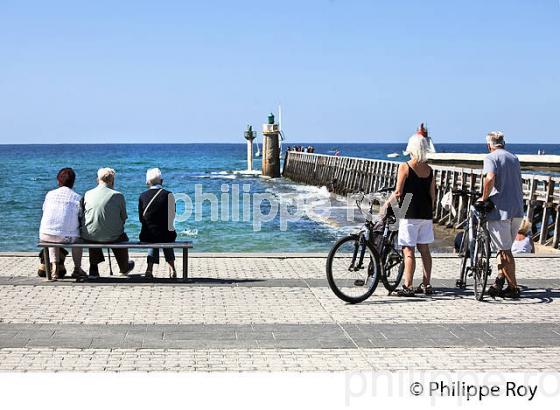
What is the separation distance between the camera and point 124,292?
9945 mm

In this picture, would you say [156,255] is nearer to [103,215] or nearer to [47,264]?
[103,215]

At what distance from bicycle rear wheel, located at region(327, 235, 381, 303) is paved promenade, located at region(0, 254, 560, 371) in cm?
16

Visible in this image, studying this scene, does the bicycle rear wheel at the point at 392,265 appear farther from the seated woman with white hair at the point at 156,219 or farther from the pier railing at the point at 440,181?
the seated woman with white hair at the point at 156,219

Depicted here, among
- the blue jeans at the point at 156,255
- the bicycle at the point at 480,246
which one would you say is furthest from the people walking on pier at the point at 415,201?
the blue jeans at the point at 156,255

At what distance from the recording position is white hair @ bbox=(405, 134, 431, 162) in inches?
377

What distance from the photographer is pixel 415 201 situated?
976 cm

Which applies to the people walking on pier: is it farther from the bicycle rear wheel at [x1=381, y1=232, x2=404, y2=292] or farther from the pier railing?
the pier railing

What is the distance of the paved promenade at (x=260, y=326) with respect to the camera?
6785 mm

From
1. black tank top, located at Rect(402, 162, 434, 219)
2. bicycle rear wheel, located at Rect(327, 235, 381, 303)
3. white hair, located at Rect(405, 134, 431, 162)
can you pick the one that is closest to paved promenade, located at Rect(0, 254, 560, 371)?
bicycle rear wheel, located at Rect(327, 235, 381, 303)

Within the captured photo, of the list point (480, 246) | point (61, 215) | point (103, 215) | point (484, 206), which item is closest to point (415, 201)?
point (484, 206)

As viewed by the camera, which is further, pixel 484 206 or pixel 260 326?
pixel 484 206

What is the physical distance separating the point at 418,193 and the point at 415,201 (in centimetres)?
10

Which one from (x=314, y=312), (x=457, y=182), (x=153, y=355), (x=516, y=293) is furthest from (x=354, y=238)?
(x=457, y=182)

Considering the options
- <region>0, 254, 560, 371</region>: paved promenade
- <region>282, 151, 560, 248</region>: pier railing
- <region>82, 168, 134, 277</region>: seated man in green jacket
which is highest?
<region>82, 168, 134, 277</region>: seated man in green jacket
